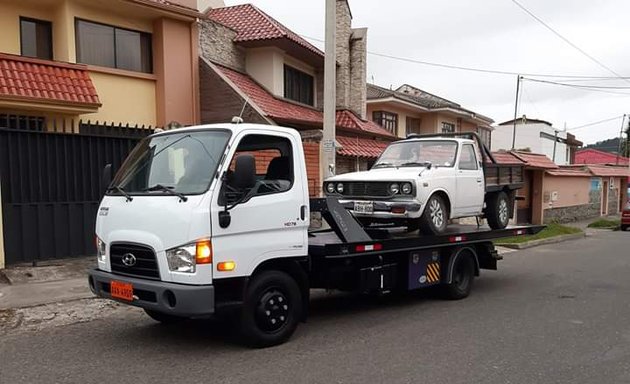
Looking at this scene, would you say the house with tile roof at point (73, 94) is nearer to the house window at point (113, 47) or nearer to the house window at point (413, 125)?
the house window at point (113, 47)

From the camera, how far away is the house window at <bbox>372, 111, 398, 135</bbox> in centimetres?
2681

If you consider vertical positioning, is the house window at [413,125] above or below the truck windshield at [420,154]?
above

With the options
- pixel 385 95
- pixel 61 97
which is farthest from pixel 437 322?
pixel 385 95

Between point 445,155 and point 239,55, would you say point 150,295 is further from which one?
point 239,55

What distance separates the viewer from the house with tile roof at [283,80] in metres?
15.1

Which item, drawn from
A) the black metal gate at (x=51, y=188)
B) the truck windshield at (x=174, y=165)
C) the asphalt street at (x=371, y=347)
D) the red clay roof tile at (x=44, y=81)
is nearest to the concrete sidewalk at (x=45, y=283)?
the black metal gate at (x=51, y=188)

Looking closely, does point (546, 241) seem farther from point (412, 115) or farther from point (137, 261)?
point (137, 261)

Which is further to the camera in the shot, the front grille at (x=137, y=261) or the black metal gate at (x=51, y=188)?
the black metal gate at (x=51, y=188)

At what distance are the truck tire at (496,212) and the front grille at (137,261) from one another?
6408 mm

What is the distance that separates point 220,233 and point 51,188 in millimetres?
6422

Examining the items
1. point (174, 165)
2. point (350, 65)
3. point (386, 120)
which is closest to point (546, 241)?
point (350, 65)

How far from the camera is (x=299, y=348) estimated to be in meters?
5.82

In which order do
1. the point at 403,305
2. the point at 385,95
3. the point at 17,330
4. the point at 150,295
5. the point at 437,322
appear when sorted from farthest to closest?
the point at 385,95 < the point at 403,305 < the point at 437,322 < the point at 17,330 < the point at 150,295

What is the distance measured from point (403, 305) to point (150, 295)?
4.11 meters
